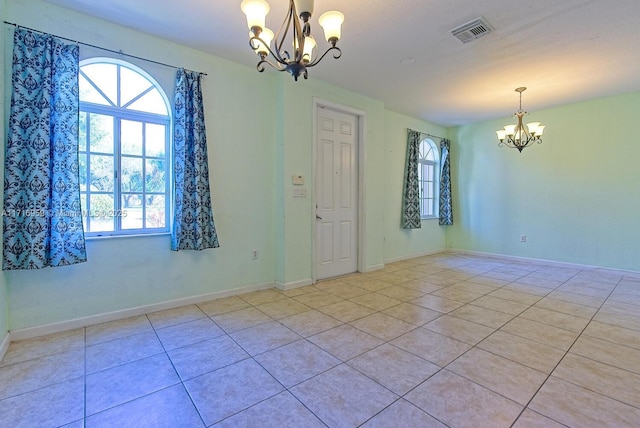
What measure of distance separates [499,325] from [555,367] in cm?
70

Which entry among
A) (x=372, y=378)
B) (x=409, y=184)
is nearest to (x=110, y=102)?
(x=372, y=378)

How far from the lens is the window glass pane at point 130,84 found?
116 inches

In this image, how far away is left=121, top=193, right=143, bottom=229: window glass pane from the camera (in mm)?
2971

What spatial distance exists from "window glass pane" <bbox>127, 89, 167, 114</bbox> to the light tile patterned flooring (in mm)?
2145

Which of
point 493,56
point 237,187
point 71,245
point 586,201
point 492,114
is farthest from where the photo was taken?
point 492,114

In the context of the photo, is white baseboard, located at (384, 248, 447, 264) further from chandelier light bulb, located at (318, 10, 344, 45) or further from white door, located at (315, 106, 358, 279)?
chandelier light bulb, located at (318, 10, 344, 45)

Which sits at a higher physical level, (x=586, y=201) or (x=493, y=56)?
(x=493, y=56)

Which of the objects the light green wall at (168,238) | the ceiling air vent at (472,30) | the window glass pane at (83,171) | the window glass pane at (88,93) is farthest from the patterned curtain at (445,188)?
the window glass pane at (83,171)

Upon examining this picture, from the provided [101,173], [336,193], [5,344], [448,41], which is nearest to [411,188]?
[336,193]

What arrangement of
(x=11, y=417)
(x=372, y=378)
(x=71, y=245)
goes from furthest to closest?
(x=71, y=245)
(x=372, y=378)
(x=11, y=417)

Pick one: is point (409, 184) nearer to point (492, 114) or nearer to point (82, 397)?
point (492, 114)

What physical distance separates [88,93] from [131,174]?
0.81 m

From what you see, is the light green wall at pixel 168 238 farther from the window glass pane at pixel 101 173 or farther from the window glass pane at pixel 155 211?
the window glass pane at pixel 101 173

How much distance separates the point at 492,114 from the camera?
5.61m
